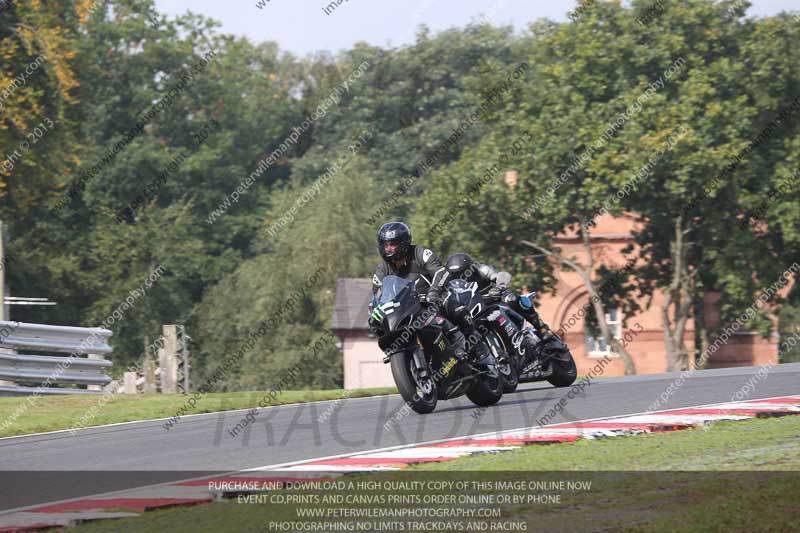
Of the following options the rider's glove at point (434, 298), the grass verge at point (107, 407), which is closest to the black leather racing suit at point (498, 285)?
the rider's glove at point (434, 298)

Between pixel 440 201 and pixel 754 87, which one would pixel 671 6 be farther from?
pixel 440 201

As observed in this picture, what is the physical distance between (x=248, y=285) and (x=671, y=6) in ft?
82.3

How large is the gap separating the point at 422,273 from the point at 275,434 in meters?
2.34

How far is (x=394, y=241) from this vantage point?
1235 centimetres

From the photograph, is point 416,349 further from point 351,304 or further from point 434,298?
point 351,304

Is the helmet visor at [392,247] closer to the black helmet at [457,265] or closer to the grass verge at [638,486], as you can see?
the black helmet at [457,265]

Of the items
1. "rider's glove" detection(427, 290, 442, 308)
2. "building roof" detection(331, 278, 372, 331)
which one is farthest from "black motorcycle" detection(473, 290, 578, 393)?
"building roof" detection(331, 278, 372, 331)

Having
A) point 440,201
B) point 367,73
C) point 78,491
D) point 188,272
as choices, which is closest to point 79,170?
point 188,272

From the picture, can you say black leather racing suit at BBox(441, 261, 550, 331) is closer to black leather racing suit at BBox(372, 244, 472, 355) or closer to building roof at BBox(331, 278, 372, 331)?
black leather racing suit at BBox(372, 244, 472, 355)

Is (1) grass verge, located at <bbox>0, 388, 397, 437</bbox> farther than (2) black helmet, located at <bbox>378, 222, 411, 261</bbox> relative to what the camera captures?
Yes

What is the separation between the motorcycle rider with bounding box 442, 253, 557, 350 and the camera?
42.5 feet

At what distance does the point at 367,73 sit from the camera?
72.9 meters

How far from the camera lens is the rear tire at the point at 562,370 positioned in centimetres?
1477

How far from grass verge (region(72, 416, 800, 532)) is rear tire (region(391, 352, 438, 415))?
94.0 inches
